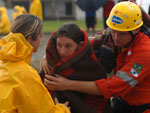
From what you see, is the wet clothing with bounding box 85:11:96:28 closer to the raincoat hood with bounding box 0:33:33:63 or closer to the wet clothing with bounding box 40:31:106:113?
the wet clothing with bounding box 40:31:106:113

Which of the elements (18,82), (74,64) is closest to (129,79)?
(74,64)

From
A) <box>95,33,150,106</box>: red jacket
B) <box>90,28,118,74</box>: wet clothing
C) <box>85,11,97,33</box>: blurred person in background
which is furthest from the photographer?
<box>85,11,97,33</box>: blurred person in background

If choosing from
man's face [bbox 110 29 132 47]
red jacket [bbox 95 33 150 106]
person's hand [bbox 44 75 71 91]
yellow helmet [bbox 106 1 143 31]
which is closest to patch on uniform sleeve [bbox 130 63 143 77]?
red jacket [bbox 95 33 150 106]

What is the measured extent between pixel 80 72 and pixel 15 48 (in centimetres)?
75

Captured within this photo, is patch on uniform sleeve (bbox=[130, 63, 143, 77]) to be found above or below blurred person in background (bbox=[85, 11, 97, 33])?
above

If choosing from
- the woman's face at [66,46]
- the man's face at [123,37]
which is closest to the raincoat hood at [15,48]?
the woman's face at [66,46]

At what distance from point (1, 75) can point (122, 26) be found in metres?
1.26

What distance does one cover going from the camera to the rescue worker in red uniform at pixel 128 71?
7.00 feet

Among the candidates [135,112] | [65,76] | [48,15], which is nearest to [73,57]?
[65,76]

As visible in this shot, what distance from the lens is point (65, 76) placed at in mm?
2303

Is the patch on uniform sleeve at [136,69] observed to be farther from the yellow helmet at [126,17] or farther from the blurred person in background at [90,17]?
the blurred person in background at [90,17]

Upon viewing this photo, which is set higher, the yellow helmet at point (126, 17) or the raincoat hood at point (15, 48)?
the yellow helmet at point (126, 17)

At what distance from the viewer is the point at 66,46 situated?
2336mm

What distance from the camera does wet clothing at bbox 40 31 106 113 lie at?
7.47 feet
